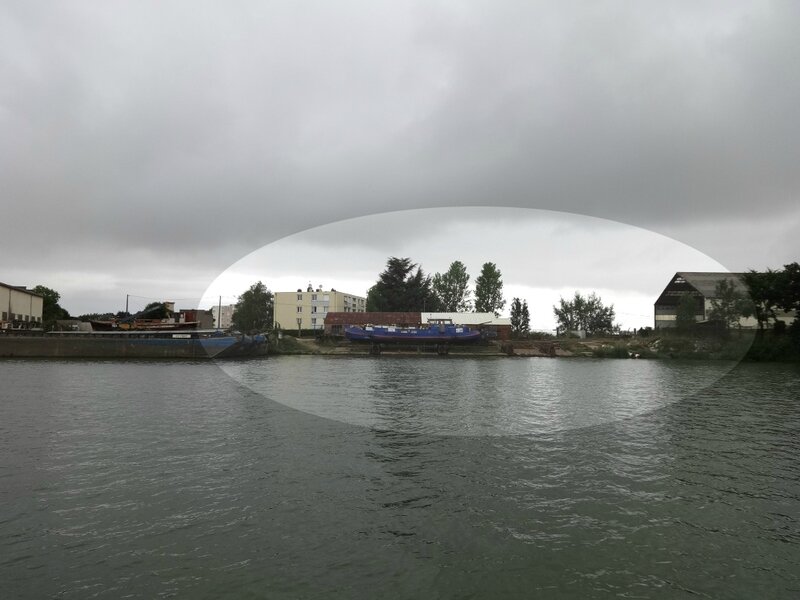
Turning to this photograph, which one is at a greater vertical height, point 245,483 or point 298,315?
point 298,315

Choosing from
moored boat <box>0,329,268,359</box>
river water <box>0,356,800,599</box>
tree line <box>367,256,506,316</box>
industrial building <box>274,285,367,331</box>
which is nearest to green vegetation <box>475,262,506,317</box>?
tree line <box>367,256,506,316</box>

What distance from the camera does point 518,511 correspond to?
999 cm

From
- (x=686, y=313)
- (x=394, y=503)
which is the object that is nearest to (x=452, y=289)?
(x=686, y=313)

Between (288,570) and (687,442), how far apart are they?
13745mm

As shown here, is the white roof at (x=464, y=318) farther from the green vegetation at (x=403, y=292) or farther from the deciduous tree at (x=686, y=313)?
the deciduous tree at (x=686, y=313)

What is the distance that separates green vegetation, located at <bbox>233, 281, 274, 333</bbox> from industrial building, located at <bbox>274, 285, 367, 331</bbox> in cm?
252

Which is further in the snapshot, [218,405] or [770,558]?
[218,405]

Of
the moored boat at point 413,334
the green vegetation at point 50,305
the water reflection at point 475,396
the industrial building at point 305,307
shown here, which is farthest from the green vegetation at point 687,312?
the green vegetation at point 50,305

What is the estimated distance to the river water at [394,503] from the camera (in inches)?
290

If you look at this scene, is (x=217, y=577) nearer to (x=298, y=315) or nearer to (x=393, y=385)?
(x=393, y=385)

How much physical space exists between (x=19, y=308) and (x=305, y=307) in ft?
143

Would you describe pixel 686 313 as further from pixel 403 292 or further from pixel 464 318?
pixel 403 292

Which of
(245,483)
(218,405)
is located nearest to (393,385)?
(218,405)

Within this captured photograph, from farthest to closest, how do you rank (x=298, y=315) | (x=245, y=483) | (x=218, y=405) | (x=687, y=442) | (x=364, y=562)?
(x=298, y=315), (x=218, y=405), (x=687, y=442), (x=245, y=483), (x=364, y=562)
